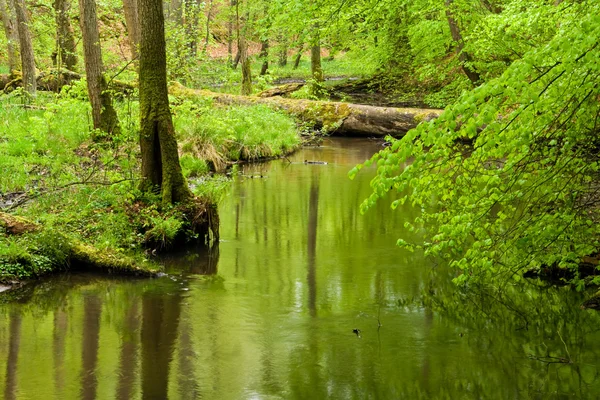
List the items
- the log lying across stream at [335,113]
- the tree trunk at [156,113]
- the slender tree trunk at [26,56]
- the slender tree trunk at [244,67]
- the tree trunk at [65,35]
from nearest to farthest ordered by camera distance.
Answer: the tree trunk at [156,113]
the slender tree trunk at [26,56]
the tree trunk at [65,35]
the log lying across stream at [335,113]
the slender tree trunk at [244,67]

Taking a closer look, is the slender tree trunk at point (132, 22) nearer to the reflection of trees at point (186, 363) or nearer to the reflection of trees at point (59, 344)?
the reflection of trees at point (59, 344)

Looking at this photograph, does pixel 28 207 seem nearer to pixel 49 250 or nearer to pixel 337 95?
pixel 49 250

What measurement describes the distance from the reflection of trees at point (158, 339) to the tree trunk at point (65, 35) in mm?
15924

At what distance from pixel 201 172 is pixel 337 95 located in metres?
16.9

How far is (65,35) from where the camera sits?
23.2 meters

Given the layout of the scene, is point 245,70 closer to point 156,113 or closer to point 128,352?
point 156,113

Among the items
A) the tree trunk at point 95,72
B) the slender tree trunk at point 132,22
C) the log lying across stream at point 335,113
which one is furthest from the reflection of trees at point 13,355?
the log lying across stream at point 335,113

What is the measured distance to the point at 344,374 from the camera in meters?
5.77

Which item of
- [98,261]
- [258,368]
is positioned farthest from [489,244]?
[98,261]

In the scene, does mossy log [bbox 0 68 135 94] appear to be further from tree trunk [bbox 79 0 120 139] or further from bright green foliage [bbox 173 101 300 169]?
tree trunk [bbox 79 0 120 139]

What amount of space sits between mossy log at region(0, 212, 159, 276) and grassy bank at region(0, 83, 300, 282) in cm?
1

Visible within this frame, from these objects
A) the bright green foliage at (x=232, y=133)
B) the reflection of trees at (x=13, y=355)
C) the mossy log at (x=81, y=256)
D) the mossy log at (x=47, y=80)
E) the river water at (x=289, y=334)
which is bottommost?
the river water at (x=289, y=334)

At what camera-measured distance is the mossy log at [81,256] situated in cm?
835

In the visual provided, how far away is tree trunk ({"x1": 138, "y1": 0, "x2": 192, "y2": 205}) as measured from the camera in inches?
387
